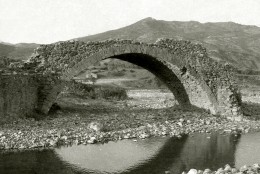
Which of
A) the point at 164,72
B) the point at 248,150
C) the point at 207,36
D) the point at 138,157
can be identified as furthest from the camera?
the point at 207,36

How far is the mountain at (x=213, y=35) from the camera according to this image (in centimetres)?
5847

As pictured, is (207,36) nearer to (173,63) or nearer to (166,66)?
(166,66)

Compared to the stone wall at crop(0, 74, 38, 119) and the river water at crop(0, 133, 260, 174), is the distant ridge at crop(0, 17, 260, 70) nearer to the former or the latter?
the stone wall at crop(0, 74, 38, 119)

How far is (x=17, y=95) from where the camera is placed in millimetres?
11938

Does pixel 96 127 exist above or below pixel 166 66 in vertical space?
below

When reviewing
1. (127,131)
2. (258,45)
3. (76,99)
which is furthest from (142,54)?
(258,45)

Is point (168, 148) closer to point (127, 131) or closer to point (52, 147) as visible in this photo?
point (127, 131)

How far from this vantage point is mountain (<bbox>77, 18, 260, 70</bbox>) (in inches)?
2302

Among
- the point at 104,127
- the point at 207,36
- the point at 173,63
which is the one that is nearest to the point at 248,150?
the point at 104,127

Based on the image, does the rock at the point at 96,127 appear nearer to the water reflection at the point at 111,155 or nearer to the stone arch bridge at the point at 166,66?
the water reflection at the point at 111,155

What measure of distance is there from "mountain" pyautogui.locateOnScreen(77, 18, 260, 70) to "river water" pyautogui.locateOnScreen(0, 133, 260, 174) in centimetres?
4388

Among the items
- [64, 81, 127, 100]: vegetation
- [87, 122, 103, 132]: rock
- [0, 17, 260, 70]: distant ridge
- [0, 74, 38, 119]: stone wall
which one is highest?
[0, 17, 260, 70]: distant ridge

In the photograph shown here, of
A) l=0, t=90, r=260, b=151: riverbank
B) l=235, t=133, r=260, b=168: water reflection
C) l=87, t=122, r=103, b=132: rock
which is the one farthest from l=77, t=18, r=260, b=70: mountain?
l=235, t=133, r=260, b=168: water reflection

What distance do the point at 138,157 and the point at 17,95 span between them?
488cm
